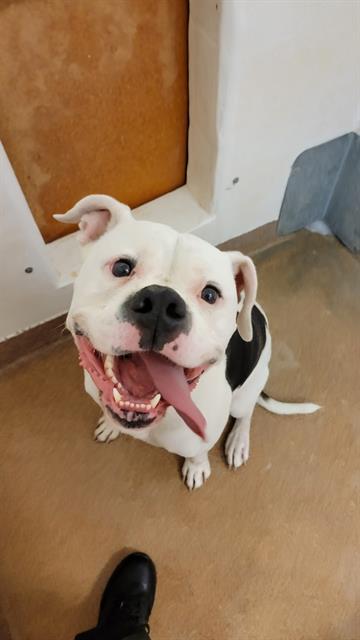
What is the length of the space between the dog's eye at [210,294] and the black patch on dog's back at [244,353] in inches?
13.8

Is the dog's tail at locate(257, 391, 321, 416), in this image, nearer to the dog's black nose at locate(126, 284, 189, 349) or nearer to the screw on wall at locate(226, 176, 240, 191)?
the screw on wall at locate(226, 176, 240, 191)

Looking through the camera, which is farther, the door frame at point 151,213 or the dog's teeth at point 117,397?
the door frame at point 151,213

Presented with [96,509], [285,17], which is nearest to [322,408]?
[96,509]

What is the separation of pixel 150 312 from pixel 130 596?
1327mm

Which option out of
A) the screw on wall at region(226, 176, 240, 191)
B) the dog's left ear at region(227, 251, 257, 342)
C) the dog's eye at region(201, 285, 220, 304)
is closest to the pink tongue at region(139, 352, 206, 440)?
the dog's eye at region(201, 285, 220, 304)

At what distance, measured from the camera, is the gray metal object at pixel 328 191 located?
256cm

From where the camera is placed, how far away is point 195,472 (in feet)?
6.97

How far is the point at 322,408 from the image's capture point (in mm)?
2389

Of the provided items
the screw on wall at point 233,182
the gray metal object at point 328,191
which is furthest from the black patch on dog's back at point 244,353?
the gray metal object at point 328,191

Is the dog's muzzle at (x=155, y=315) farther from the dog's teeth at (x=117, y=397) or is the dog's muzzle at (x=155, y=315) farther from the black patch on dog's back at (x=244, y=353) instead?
the black patch on dog's back at (x=244, y=353)

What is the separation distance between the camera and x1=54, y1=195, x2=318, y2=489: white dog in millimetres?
1111

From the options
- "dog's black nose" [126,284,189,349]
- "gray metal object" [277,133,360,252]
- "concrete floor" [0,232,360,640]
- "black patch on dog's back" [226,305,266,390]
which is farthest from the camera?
"gray metal object" [277,133,360,252]

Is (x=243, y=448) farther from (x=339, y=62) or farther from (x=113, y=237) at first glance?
(x=339, y=62)

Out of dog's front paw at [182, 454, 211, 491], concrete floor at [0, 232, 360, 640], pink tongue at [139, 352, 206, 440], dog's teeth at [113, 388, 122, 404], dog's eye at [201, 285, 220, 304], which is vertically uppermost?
dog's eye at [201, 285, 220, 304]
